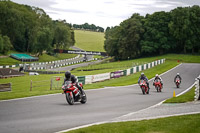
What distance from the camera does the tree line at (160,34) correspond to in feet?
327

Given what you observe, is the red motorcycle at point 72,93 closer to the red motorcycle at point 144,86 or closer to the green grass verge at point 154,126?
the green grass verge at point 154,126

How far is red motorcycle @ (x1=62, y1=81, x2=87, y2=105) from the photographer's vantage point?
51.8 feet

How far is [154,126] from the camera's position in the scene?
9.66m

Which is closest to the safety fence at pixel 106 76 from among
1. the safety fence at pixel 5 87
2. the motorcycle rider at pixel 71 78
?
the safety fence at pixel 5 87

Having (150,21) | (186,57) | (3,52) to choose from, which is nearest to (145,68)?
(186,57)

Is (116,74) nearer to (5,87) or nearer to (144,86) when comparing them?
(5,87)

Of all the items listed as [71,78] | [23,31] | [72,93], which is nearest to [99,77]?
[72,93]

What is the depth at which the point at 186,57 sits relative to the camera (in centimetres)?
9669

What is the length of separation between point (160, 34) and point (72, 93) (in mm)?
88284

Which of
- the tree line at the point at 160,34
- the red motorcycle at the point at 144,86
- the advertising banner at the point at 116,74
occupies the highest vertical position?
the tree line at the point at 160,34

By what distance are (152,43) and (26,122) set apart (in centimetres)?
9246

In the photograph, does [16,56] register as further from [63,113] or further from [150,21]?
[63,113]

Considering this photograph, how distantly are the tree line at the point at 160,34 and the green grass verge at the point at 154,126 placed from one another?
90.4 metres

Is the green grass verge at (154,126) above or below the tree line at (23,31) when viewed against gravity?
below
